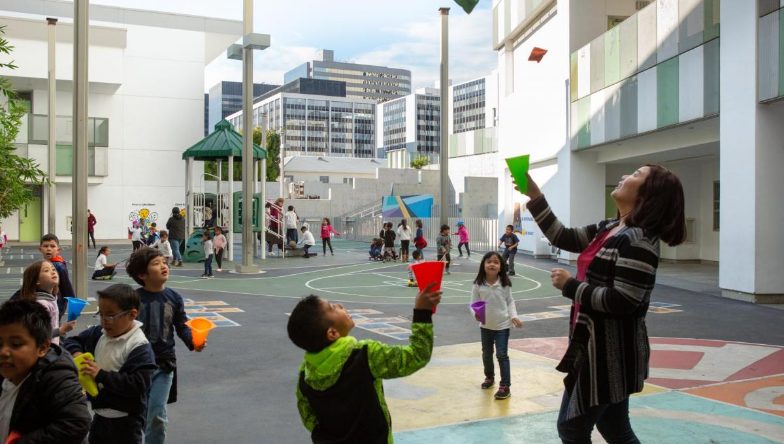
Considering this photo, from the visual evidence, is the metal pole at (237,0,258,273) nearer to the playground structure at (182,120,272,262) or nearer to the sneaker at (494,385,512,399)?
the playground structure at (182,120,272,262)

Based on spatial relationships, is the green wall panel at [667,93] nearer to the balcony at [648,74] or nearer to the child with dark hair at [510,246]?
the balcony at [648,74]

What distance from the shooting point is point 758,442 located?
19.0 feet

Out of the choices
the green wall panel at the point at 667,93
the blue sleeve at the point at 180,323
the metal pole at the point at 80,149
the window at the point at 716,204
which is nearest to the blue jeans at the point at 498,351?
the blue sleeve at the point at 180,323

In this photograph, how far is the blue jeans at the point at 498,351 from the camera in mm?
7305

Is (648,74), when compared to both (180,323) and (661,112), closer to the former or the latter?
(661,112)

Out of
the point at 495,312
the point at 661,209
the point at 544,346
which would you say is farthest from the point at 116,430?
the point at 544,346

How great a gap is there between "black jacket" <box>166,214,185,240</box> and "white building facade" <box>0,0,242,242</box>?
560 inches

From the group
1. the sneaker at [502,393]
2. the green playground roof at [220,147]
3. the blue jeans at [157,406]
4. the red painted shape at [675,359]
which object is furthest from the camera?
the green playground roof at [220,147]

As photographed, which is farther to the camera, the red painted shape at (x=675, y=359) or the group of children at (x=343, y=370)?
the red painted shape at (x=675, y=359)

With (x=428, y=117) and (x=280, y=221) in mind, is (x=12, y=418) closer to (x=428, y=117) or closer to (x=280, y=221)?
(x=280, y=221)

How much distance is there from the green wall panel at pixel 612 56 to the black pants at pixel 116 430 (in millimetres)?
19243

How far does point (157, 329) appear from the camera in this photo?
482 centimetres

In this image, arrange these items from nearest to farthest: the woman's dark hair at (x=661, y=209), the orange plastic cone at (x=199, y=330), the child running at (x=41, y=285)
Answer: the woman's dark hair at (x=661, y=209)
the orange plastic cone at (x=199, y=330)
the child running at (x=41, y=285)

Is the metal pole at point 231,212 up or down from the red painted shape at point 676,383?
up
